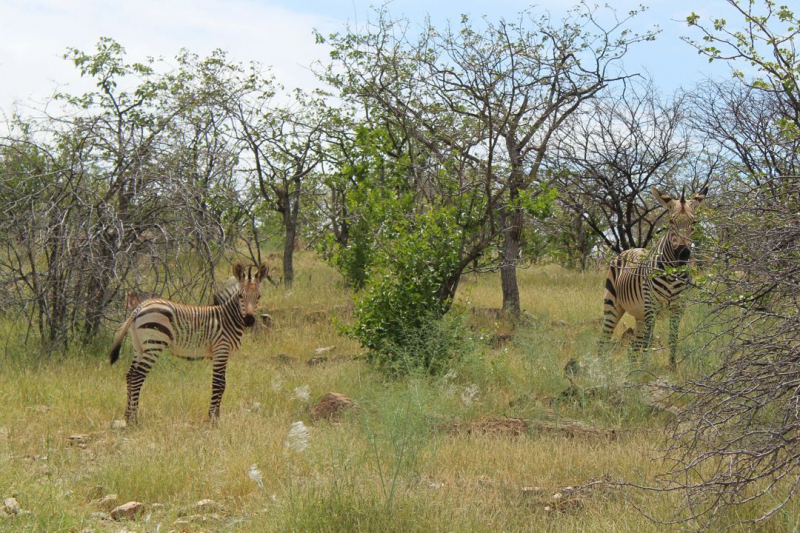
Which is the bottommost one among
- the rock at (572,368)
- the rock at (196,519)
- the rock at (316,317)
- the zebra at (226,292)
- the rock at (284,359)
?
the rock at (196,519)

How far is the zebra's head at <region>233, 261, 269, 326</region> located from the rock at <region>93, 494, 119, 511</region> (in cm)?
301

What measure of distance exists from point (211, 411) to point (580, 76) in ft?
28.6

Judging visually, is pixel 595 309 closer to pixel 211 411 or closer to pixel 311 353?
pixel 311 353

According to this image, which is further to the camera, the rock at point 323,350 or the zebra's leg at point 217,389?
the rock at point 323,350

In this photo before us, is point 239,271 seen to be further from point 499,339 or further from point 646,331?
point 646,331

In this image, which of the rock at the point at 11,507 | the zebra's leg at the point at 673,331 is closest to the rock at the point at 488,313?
the zebra's leg at the point at 673,331

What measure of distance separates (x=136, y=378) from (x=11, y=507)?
3.06m

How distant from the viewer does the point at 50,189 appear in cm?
1129

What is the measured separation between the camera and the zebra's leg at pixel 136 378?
332 inches

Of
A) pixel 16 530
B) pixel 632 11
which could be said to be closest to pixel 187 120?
pixel 632 11

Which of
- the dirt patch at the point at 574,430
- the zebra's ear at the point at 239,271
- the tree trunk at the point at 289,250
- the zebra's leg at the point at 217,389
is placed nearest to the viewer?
the dirt patch at the point at 574,430

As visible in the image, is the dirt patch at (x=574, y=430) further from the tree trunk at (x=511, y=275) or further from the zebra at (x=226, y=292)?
the tree trunk at (x=511, y=275)

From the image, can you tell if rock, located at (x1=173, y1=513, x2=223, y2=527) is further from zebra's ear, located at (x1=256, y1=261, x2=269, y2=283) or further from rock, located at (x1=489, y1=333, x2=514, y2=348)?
rock, located at (x1=489, y1=333, x2=514, y2=348)

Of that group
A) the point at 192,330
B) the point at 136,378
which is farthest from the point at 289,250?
the point at 136,378
